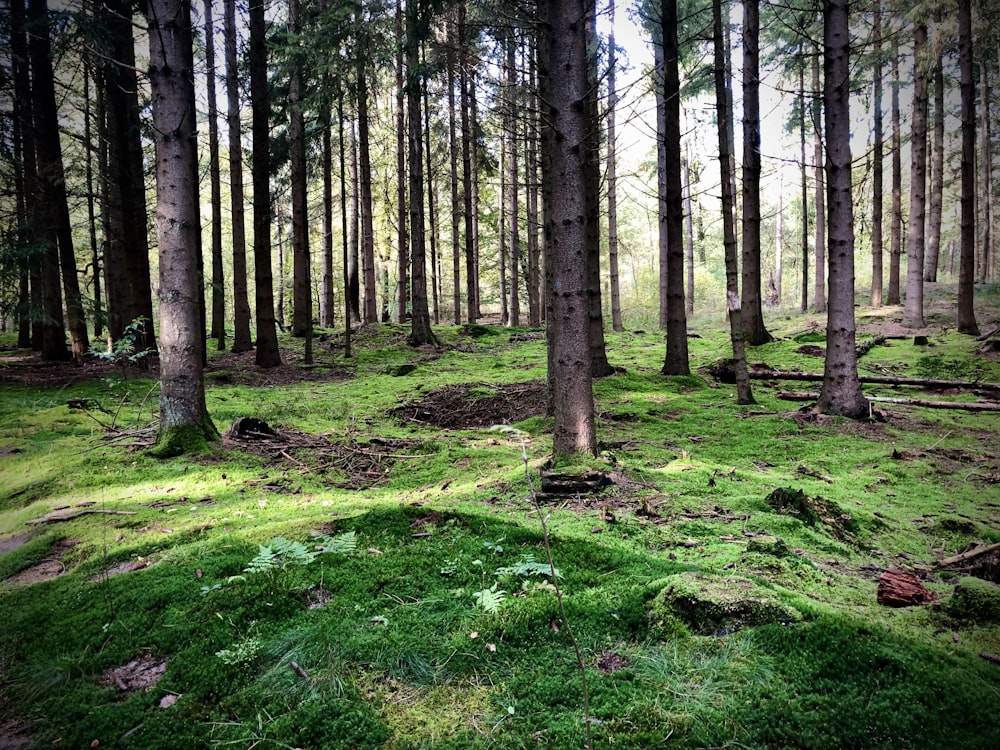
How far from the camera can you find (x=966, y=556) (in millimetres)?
3223

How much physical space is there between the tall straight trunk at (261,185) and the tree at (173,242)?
7.56m

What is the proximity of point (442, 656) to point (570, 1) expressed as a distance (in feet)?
18.3

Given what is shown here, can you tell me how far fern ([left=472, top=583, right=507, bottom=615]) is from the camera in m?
2.67

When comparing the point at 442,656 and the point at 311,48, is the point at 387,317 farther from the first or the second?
the point at 442,656

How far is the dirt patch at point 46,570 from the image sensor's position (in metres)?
3.59

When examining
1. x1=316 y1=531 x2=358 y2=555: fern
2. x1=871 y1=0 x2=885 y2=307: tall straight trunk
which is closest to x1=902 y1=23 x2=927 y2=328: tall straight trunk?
x1=871 y1=0 x2=885 y2=307: tall straight trunk

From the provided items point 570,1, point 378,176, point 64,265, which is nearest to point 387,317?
point 378,176

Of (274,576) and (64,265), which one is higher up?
(64,265)

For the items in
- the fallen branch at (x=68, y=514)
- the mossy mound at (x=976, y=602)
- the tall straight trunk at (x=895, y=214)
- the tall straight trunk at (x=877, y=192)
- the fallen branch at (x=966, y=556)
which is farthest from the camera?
the tall straight trunk at (x=877, y=192)

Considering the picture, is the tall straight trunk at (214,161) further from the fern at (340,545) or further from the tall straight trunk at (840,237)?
the tall straight trunk at (840,237)

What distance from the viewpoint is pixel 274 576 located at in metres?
3.13

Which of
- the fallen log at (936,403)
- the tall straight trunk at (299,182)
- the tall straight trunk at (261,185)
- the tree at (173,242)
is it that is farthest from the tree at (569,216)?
the tall straight trunk at (261,185)

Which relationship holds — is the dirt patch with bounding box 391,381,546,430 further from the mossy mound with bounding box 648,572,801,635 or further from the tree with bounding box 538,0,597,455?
the mossy mound with bounding box 648,572,801,635

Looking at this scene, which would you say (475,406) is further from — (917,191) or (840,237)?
(917,191)
